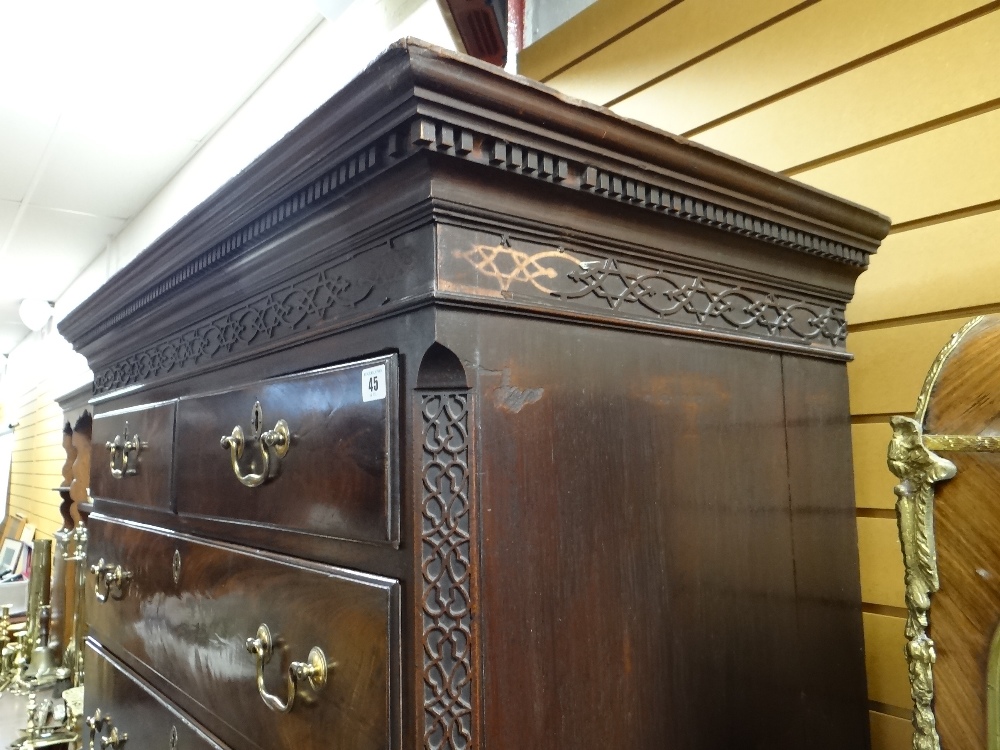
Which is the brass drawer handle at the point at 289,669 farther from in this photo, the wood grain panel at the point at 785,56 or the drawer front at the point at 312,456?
the wood grain panel at the point at 785,56

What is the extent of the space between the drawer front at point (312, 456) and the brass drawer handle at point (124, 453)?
27 centimetres

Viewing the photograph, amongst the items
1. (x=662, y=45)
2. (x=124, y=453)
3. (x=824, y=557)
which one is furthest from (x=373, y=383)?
(x=662, y=45)

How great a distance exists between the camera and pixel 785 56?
3.53 ft

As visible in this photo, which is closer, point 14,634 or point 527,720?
point 527,720

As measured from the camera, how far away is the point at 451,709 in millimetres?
470

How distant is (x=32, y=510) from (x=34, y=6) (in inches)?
263

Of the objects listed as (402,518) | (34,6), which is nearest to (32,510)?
(34,6)

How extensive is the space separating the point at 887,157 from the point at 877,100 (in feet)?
0.28

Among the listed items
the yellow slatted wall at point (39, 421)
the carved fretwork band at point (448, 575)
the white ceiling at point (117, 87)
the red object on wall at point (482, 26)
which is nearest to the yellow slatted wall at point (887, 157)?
the red object on wall at point (482, 26)

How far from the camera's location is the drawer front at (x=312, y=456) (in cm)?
51

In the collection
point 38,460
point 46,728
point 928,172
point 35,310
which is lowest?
point 46,728

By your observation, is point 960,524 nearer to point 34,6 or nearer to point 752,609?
point 752,609

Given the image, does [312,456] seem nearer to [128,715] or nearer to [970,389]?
[970,389]

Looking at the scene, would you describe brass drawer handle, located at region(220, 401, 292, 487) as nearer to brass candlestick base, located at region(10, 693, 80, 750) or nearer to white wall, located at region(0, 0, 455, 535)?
white wall, located at region(0, 0, 455, 535)
